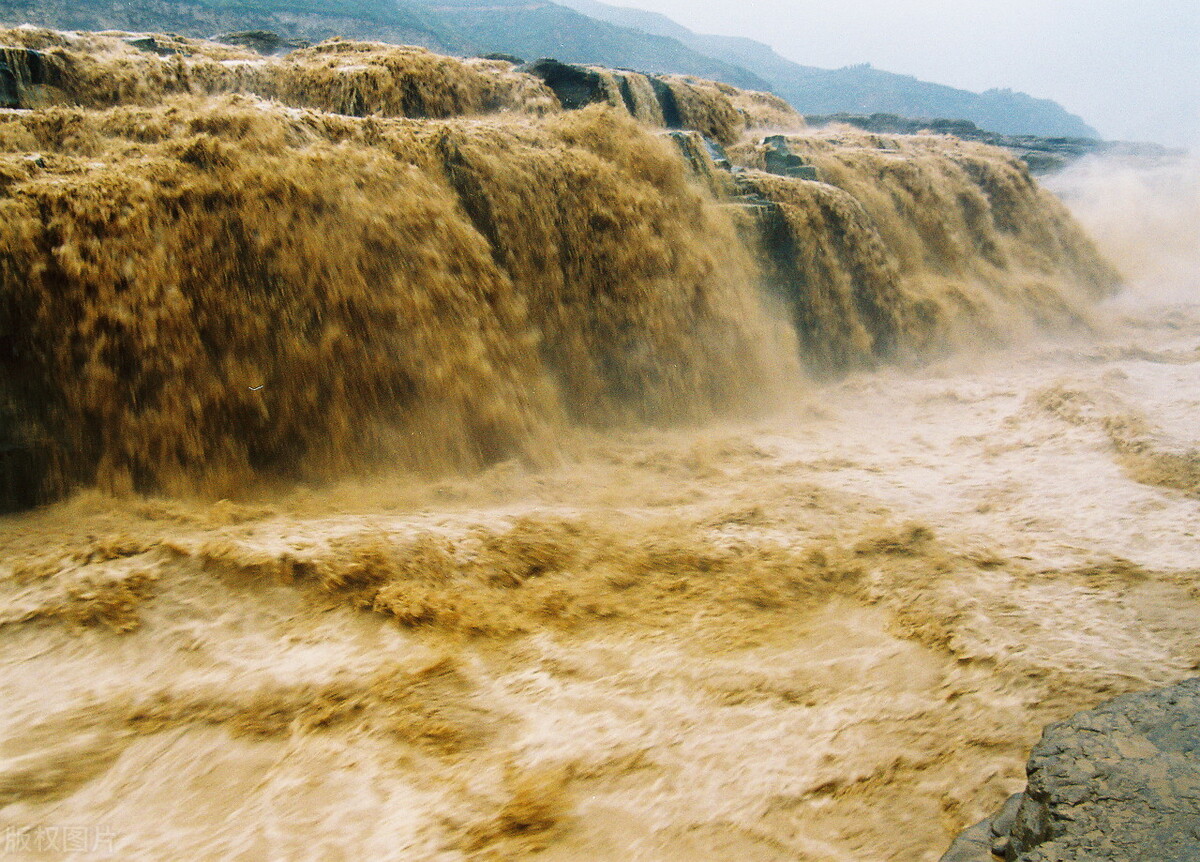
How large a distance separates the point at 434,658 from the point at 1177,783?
2.02m

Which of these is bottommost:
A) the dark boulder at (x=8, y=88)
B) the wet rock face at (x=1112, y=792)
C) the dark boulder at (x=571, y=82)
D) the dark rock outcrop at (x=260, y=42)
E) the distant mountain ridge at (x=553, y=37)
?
the wet rock face at (x=1112, y=792)

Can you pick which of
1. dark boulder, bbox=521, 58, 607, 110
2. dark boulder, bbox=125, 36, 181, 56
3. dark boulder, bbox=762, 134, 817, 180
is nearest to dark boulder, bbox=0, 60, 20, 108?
dark boulder, bbox=125, 36, 181, 56

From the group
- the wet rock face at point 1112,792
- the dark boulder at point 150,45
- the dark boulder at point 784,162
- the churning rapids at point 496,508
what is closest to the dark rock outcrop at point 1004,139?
the dark boulder at point 784,162

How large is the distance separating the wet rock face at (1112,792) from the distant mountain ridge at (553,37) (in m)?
36.4

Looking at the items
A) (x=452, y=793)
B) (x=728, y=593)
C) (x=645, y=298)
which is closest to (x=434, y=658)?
(x=452, y=793)

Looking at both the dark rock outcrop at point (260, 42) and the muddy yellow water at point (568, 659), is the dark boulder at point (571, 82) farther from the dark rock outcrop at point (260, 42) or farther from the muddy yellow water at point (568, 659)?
the dark rock outcrop at point (260, 42)

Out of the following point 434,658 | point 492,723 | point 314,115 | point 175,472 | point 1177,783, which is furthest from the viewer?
point 314,115

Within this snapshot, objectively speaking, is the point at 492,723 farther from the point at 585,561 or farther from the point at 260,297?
the point at 260,297

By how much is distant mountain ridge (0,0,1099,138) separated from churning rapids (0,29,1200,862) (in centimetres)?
3115

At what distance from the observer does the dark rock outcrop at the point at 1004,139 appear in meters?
22.1

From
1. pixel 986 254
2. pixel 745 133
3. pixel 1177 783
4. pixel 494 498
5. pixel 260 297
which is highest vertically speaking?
pixel 745 133

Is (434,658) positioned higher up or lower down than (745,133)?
lower down

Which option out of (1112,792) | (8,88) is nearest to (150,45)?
(8,88)

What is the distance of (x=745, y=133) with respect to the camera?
11031mm
